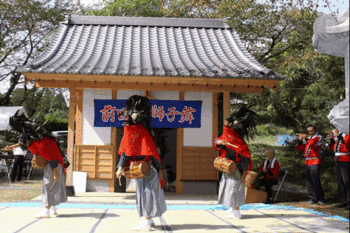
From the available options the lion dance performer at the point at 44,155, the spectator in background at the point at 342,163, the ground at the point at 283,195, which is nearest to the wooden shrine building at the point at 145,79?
the ground at the point at 283,195

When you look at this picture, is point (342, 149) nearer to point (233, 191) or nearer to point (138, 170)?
point (233, 191)

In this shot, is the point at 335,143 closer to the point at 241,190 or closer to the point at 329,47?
the point at 241,190

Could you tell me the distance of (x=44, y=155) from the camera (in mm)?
6707

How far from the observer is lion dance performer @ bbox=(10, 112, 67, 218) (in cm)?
668

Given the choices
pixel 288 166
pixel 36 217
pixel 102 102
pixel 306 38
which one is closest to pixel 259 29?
pixel 306 38

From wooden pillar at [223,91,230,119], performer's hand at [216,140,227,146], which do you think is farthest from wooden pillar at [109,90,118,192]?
performer's hand at [216,140,227,146]

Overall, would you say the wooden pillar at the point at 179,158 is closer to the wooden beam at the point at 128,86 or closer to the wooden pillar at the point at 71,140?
the wooden beam at the point at 128,86

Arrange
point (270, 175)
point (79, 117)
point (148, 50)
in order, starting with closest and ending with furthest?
point (270, 175) → point (79, 117) → point (148, 50)

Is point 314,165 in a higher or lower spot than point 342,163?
lower

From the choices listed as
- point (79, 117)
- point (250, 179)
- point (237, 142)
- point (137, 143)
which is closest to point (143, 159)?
point (137, 143)

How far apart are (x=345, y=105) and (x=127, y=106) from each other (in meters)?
A: 3.77

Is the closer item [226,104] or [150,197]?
[150,197]

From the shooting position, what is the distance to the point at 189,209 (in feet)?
26.0

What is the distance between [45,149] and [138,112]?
2.06 m
